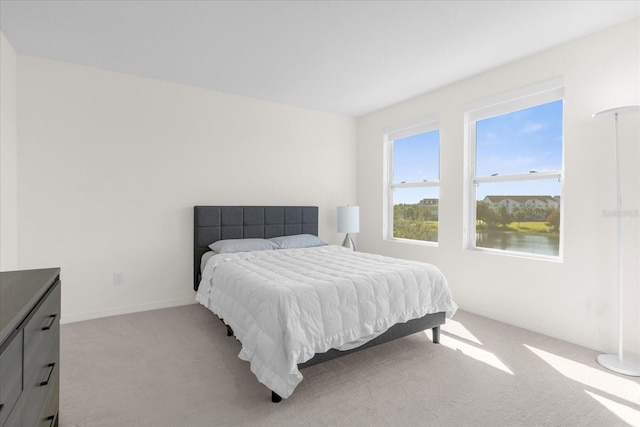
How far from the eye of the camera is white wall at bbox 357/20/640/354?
8.13 feet

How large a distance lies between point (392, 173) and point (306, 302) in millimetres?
3233

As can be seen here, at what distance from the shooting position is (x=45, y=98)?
3076 millimetres

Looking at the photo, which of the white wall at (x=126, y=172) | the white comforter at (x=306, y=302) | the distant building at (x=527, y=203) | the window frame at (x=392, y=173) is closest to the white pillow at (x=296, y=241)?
the white wall at (x=126, y=172)

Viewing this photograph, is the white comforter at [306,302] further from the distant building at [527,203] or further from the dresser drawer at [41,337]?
the distant building at [527,203]

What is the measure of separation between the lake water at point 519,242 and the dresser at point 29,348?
3.76 meters

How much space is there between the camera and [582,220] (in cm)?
271

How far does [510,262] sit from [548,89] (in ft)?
5.53

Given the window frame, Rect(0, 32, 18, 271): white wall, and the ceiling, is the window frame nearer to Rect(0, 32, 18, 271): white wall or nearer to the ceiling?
the ceiling

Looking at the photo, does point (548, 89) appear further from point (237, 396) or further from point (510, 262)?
point (237, 396)

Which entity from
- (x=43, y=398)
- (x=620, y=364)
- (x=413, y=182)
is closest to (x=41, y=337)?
(x=43, y=398)

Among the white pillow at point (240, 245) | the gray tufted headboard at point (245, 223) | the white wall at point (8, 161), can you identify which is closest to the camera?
the white wall at point (8, 161)

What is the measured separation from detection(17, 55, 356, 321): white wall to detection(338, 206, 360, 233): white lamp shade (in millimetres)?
915

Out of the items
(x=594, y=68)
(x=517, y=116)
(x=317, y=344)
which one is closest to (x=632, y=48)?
(x=594, y=68)

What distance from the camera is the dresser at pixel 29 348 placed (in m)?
0.92
